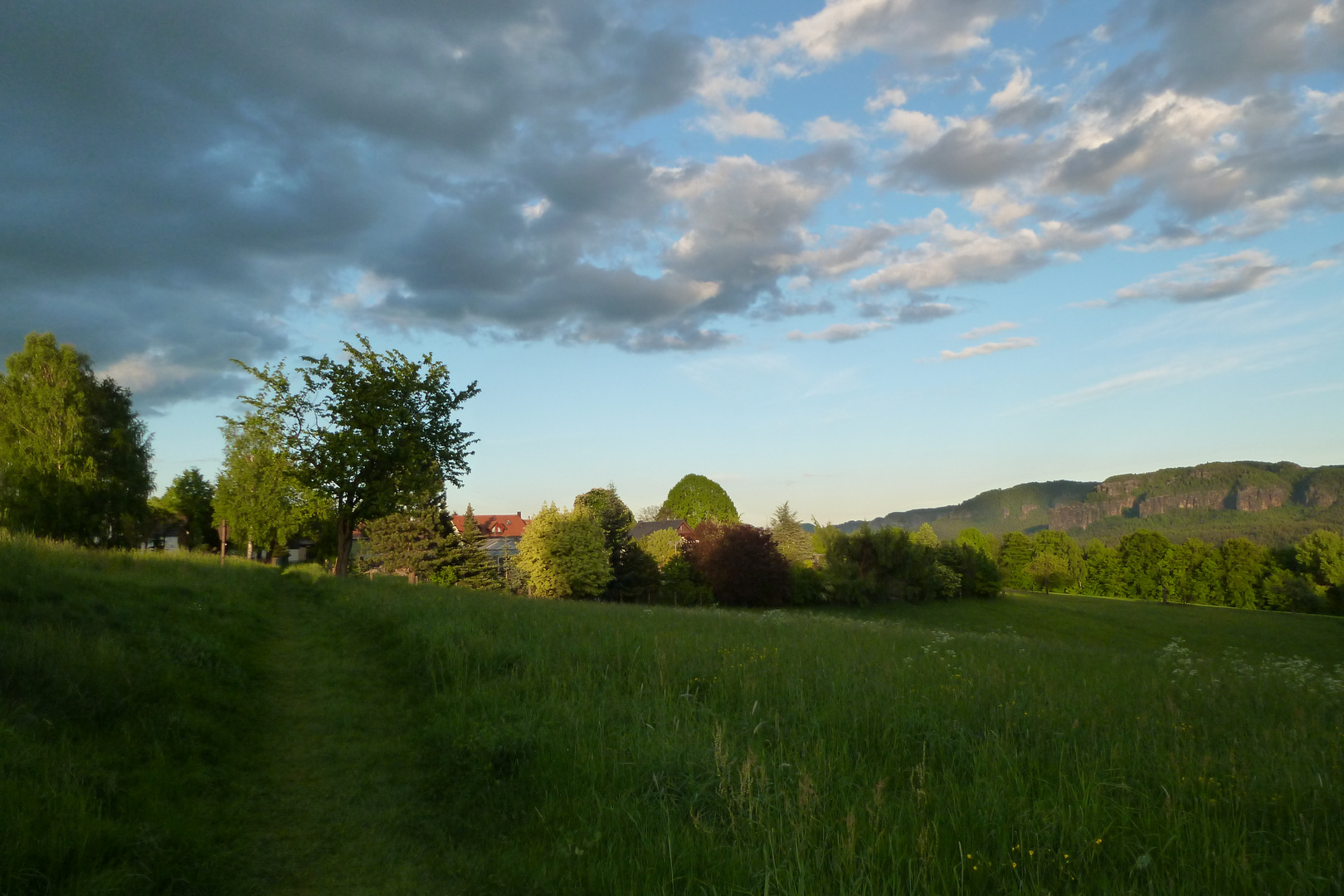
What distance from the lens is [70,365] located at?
3756 centimetres

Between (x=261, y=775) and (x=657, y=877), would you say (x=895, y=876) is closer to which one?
(x=657, y=877)

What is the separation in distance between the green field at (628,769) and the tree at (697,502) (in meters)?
81.3

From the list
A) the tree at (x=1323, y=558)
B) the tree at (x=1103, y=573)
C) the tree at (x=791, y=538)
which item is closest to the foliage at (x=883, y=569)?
the tree at (x=791, y=538)

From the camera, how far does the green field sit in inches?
149

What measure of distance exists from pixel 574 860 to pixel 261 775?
352cm

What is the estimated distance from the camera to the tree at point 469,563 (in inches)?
1757

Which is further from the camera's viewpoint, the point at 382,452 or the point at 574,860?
the point at 382,452

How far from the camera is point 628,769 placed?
5.29 meters

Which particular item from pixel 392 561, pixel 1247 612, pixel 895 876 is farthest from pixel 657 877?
pixel 1247 612

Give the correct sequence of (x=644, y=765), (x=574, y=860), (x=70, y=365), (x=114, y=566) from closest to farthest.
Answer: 1. (x=574, y=860)
2. (x=644, y=765)
3. (x=114, y=566)
4. (x=70, y=365)

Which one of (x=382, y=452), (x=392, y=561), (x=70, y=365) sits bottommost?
(x=392, y=561)

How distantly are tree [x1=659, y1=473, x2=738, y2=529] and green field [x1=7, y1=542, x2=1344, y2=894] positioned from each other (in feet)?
267

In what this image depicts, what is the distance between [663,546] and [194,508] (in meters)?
49.0

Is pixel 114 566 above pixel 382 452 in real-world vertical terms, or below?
below
